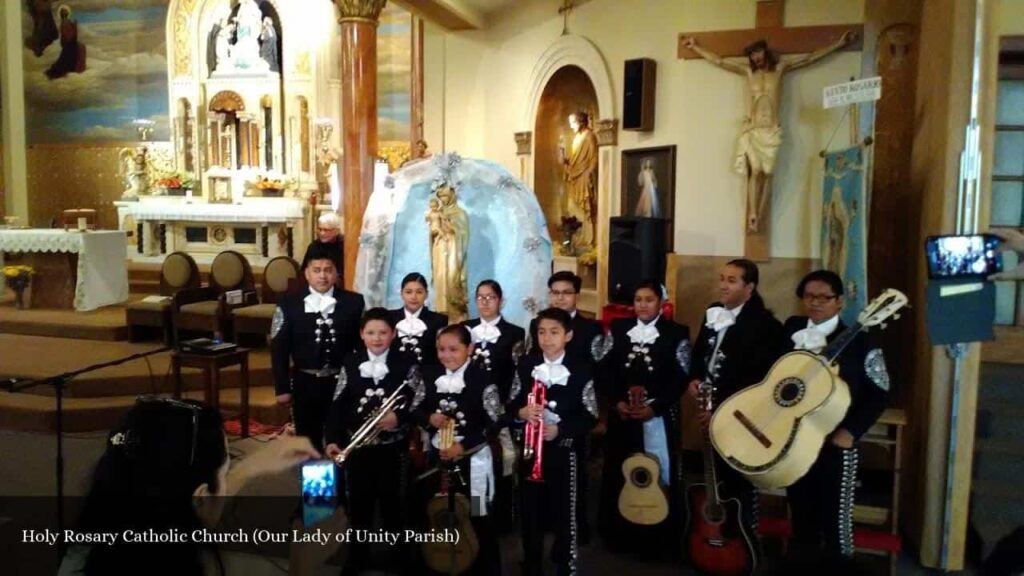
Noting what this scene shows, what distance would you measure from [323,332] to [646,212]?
14.2 ft

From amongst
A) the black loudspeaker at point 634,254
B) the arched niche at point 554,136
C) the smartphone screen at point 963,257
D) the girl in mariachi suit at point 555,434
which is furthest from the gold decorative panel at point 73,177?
the smartphone screen at point 963,257

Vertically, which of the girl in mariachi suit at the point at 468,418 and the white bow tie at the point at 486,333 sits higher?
the white bow tie at the point at 486,333

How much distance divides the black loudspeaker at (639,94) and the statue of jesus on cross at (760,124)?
111 cm

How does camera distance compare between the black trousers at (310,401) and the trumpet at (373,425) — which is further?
the black trousers at (310,401)

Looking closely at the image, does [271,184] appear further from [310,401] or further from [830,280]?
[830,280]

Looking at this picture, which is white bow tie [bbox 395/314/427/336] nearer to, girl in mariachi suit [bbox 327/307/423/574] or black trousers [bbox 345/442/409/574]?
girl in mariachi suit [bbox 327/307/423/574]

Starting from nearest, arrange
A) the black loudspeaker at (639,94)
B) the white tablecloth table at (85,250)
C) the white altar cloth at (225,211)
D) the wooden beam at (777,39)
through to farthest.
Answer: the wooden beam at (777,39), the black loudspeaker at (639,94), the white tablecloth table at (85,250), the white altar cloth at (225,211)

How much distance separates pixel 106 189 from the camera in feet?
40.1

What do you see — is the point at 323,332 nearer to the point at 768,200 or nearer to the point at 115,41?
the point at 768,200

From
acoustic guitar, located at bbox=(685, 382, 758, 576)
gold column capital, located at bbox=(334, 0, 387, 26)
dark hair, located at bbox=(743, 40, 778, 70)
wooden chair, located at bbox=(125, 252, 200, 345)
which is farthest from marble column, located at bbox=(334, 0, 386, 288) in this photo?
acoustic guitar, located at bbox=(685, 382, 758, 576)

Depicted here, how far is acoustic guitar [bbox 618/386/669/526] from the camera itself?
384cm

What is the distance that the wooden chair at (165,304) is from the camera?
7.07 m

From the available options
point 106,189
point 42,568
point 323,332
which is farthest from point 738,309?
point 106,189

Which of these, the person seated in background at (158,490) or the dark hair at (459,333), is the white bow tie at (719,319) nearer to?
the dark hair at (459,333)
